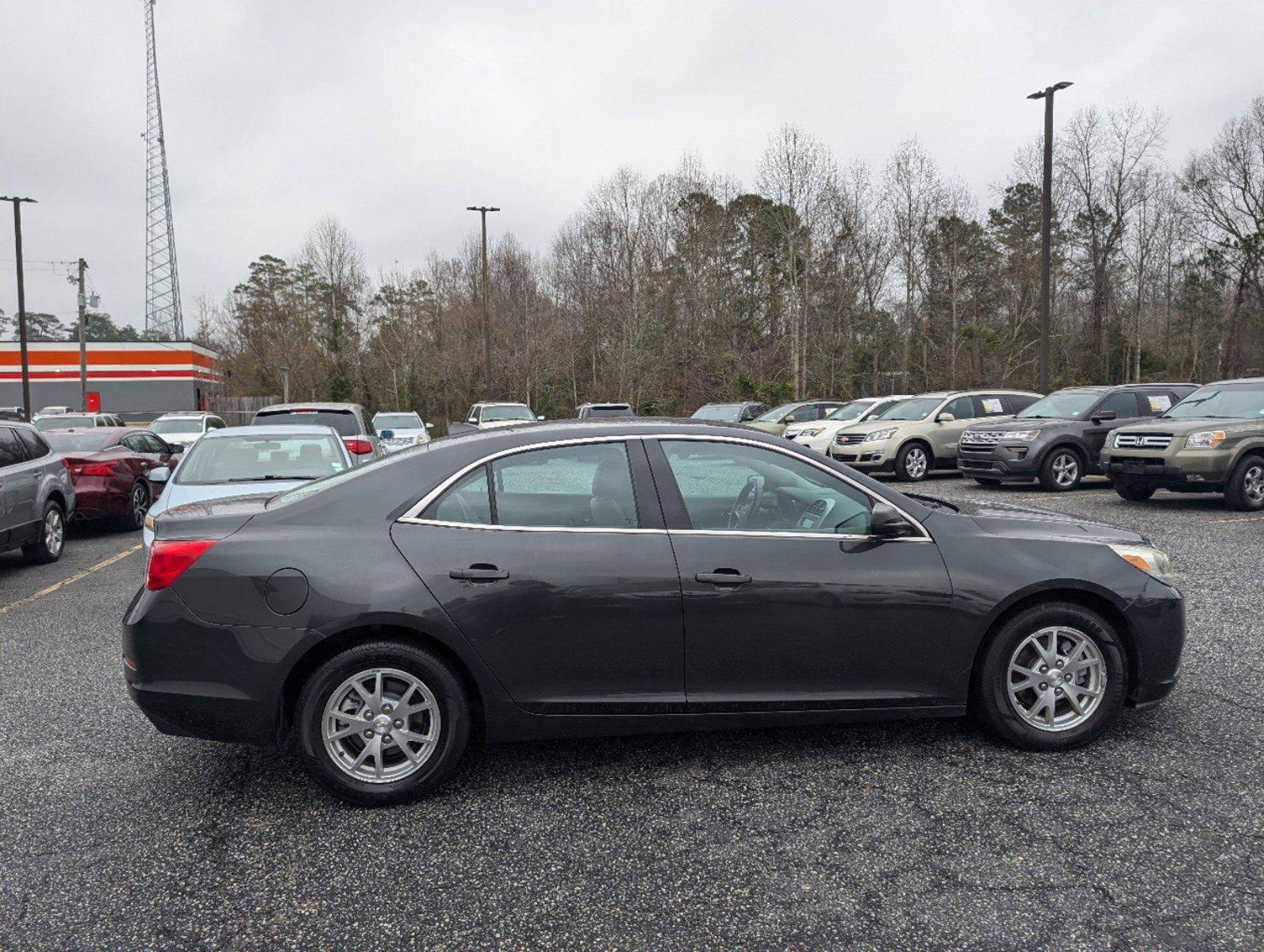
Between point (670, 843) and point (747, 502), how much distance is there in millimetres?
1502

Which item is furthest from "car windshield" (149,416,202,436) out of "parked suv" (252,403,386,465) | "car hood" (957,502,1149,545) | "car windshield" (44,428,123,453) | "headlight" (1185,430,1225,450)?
"car hood" (957,502,1149,545)

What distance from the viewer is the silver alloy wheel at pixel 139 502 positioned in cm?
1277

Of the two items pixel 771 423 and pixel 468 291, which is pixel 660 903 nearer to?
pixel 771 423

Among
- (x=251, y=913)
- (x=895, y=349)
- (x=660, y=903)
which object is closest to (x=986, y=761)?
(x=660, y=903)

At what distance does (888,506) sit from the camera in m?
3.95

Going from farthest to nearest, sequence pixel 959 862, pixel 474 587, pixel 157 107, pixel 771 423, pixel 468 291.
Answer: pixel 157 107 → pixel 468 291 → pixel 771 423 → pixel 474 587 → pixel 959 862

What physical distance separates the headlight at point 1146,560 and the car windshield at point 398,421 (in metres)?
19.8

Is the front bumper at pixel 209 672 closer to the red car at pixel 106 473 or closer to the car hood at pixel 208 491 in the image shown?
the car hood at pixel 208 491

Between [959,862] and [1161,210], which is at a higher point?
[1161,210]

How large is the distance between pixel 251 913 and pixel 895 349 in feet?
136

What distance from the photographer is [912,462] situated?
56.0 ft

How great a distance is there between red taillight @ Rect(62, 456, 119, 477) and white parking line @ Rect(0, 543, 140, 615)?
1366 millimetres

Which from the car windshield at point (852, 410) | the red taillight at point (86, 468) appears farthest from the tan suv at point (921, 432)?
the red taillight at point (86, 468)

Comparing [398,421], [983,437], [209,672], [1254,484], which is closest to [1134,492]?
[1254,484]
